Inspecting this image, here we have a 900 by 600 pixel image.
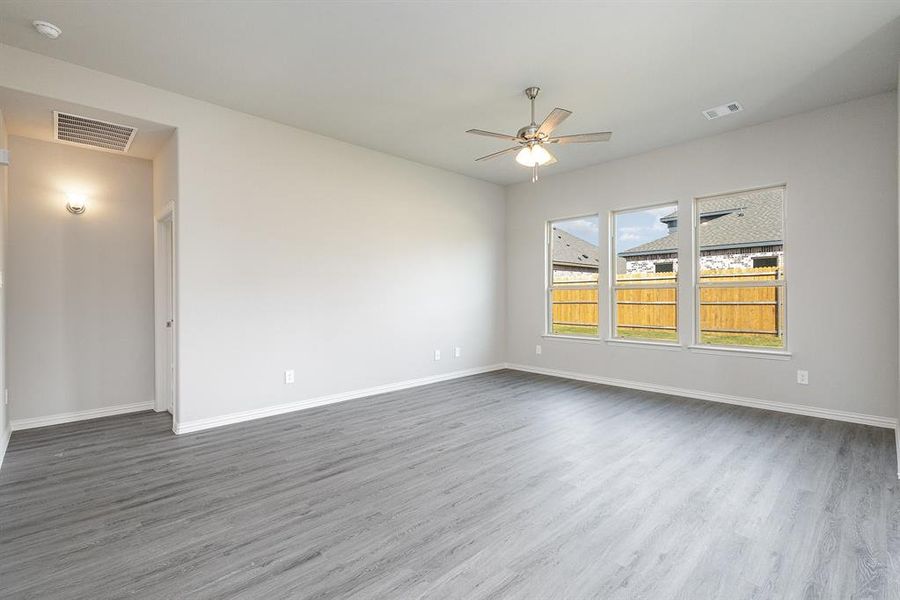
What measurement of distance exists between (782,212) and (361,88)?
4383mm

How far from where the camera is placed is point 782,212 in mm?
4512

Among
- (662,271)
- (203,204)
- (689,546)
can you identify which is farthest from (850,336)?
(203,204)

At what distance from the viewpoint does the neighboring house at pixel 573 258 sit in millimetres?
6129

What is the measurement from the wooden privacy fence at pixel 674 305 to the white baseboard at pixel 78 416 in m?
5.36

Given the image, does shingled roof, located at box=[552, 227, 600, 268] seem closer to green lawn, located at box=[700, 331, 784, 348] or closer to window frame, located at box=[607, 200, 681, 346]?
window frame, located at box=[607, 200, 681, 346]

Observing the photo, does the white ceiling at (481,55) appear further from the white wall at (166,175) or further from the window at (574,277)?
the window at (574,277)

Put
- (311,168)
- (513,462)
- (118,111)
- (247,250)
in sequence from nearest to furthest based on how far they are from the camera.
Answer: (513,462), (118,111), (247,250), (311,168)

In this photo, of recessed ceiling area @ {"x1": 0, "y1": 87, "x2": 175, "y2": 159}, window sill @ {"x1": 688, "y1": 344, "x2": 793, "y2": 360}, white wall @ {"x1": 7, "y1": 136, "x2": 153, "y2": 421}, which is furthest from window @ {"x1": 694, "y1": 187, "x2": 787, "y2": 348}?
white wall @ {"x1": 7, "y1": 136, "x2": 153, "y2": 421}

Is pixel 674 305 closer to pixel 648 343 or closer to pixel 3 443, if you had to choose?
pixel 648 343

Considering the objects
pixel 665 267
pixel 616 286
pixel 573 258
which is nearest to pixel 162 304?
pixel 573 258

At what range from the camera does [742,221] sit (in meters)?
4.80

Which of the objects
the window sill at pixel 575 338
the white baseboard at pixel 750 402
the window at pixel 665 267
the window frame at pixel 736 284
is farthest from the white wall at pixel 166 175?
the window frame at pixel 736 284

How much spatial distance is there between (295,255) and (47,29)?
2403mm

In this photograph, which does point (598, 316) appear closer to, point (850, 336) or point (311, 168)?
point (850, 336)
